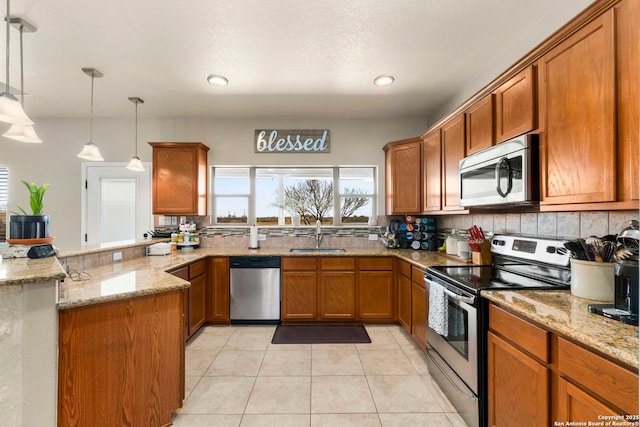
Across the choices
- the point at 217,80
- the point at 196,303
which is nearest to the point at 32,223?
the point at 196,303

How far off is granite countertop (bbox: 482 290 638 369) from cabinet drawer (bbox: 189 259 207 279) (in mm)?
2632

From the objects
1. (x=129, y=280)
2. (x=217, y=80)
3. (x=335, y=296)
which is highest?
(x=217, y=80)

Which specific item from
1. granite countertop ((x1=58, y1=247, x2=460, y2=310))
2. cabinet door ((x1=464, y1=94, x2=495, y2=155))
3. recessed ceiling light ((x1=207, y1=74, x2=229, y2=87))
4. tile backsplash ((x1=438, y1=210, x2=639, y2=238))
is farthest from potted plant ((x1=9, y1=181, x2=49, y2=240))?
tile backsplash ((x1=438, y1=210, x2=639, y2=238))

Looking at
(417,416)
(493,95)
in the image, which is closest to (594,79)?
(493,95)

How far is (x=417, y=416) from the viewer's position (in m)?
1.82

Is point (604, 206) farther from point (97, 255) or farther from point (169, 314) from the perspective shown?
point (97, 255)

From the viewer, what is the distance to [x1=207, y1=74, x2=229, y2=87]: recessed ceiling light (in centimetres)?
270

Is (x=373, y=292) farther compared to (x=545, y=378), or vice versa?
(x=373, y=292)

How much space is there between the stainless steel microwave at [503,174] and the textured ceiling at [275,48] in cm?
90

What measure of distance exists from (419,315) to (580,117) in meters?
1.95

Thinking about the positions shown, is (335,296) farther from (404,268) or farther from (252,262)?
(252,262)

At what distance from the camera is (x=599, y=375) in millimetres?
960

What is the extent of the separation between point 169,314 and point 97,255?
1.21 m

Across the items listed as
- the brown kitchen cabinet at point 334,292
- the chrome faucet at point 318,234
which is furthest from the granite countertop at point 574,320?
the chrome faucet at point 318,234
